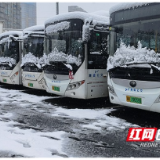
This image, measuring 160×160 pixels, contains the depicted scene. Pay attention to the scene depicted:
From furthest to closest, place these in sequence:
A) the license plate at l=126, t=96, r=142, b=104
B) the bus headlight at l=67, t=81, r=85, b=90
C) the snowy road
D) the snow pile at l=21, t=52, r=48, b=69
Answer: the snow pile at l=21, t=52, r=48, b=69, the bus headlight at l=67, t=81, r=85, b=90, the license plate at l=126, t=96, r=142, b=104, the snowy road

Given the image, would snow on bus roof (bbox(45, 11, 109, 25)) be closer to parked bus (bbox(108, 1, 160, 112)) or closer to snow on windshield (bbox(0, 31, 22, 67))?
parked bus (bbox(108, 1, 160, 112))

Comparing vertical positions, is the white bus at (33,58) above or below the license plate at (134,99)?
above

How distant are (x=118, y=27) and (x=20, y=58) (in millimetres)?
6585

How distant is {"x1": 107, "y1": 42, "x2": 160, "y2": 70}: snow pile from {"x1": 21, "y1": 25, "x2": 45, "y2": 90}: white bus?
14.4 ft

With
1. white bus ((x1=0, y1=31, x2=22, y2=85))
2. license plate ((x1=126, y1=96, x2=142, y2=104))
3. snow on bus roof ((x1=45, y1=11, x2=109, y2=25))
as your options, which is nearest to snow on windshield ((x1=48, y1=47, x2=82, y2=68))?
snow on bus roof ((x1=45, y1=11, x2=109, y2=25))

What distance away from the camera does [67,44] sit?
8031 millimetres

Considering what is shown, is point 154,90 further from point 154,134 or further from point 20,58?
point 20,58

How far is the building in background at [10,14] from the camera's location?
10415 centimetres

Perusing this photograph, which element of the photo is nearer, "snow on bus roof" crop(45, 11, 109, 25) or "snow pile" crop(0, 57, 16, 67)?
"snow on bus roof" crop(45, 11, 109, 25)

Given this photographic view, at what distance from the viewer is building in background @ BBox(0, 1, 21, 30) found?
342ft

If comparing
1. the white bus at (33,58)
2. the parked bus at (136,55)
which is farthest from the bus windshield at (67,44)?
the white bus at (33,58)

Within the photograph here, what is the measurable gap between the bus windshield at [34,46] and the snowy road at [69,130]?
275 centimetres

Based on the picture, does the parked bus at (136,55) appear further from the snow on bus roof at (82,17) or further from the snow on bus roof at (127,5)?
the snow on bus roof at (82,17)

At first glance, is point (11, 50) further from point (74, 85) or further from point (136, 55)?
point (136, 55)
